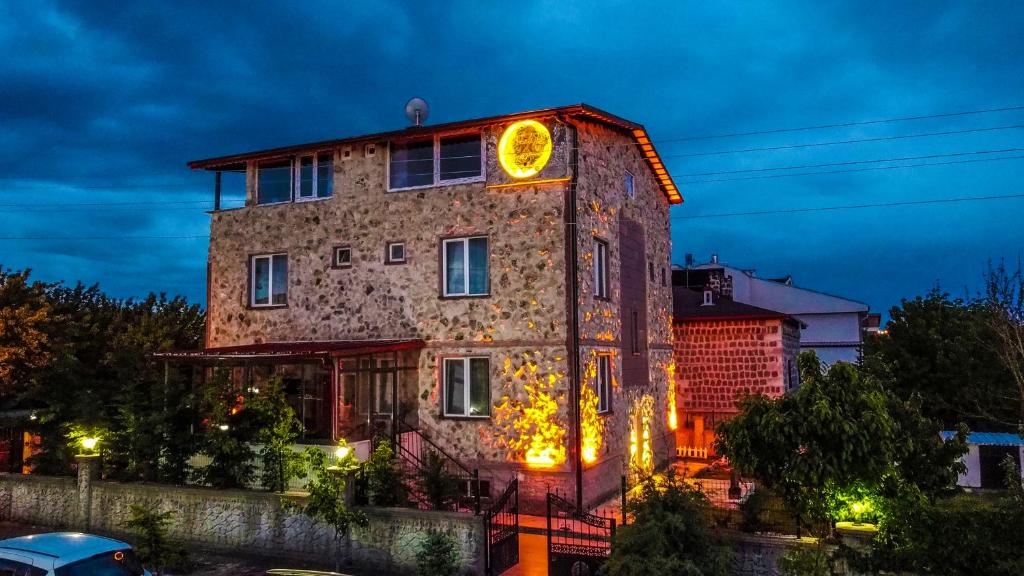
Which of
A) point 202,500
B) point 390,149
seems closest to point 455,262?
point 390,149

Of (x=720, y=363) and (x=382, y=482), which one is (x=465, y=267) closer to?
(x=382, y=482)

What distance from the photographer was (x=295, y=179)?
20109 millimetres

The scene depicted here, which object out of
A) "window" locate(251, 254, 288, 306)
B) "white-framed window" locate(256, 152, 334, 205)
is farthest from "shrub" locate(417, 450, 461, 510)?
"white-framed window" locate(256, 152, 334, 205)

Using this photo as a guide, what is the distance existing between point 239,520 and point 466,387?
585 cm

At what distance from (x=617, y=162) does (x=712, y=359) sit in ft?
29.7

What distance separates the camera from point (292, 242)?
1994cm

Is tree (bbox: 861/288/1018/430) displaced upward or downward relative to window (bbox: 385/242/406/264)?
downward

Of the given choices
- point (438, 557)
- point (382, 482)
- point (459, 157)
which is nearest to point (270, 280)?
point (459, 157)

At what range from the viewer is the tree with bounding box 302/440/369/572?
12.0m

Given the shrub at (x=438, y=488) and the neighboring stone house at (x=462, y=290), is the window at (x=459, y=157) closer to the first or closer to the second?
the neighboring stone house at (x=462, y=290)

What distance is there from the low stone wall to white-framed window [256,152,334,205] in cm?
860

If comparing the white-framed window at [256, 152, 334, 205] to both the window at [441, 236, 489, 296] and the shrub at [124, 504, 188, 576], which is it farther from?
the shrub at [124, 504, 188, 576]

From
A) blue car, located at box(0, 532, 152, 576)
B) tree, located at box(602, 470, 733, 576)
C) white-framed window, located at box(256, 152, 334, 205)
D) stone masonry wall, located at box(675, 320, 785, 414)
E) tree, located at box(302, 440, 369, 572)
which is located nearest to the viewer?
tree, located at box(602, 470, 733, 576)

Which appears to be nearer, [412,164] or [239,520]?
[239,520]
